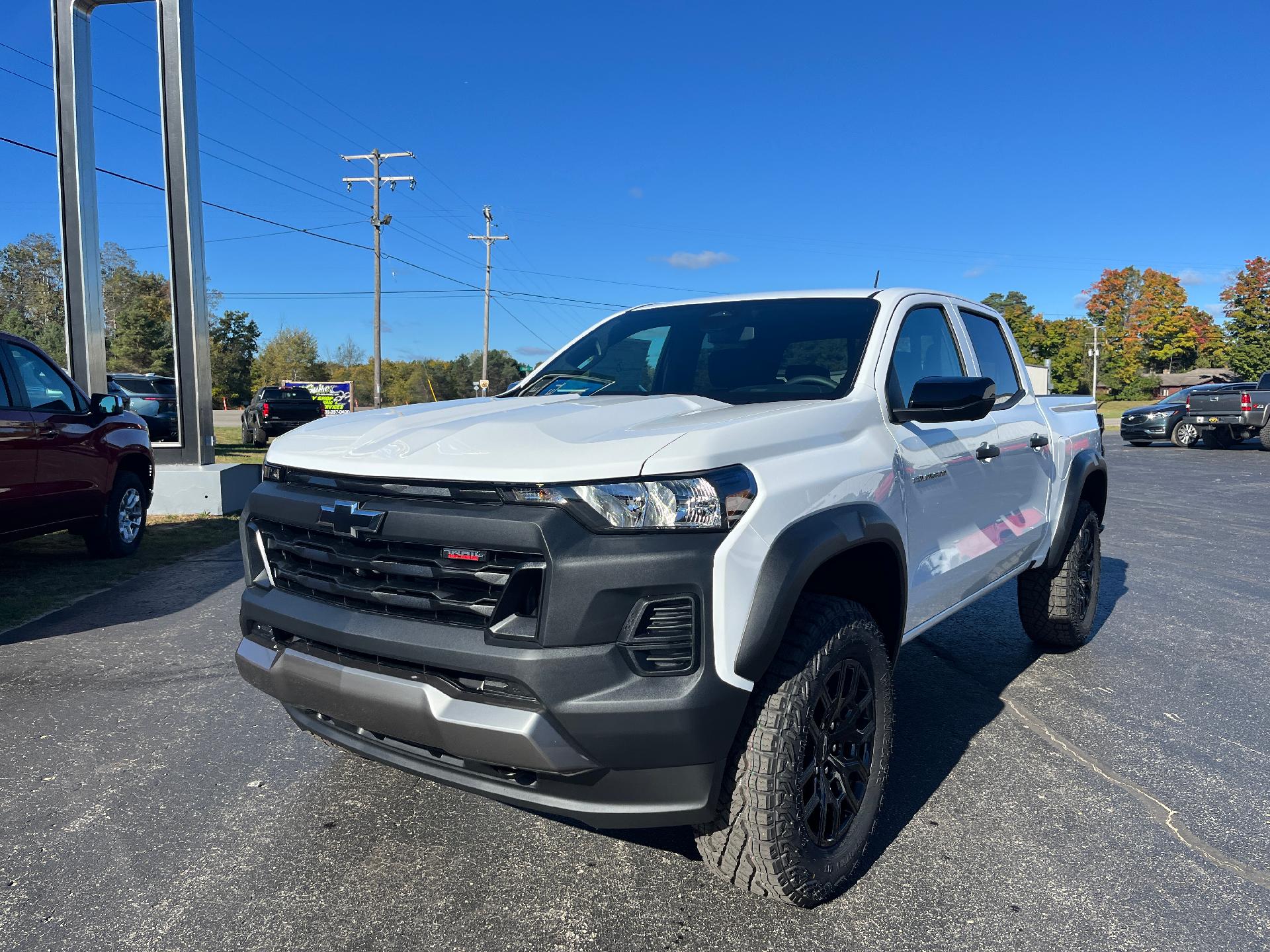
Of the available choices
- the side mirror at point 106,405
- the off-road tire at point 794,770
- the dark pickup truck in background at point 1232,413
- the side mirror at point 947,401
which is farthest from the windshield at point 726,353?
the dark pickup truck in background at point 1232,413

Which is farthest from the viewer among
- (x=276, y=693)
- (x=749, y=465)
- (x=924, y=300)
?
(x=924, y=300)

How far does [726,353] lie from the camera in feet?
12.1

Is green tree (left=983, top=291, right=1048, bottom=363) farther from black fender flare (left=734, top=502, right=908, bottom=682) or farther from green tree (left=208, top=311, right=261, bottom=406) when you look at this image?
black fender flare (left=734, top=502, right=908, bottom=682)

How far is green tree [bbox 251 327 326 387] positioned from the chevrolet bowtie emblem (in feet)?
305

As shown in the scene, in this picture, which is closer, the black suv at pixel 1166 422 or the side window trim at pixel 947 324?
the side window trim at pixel 947 324

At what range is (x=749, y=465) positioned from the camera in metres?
2.35

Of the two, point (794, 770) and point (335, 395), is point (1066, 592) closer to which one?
point (794, 770)

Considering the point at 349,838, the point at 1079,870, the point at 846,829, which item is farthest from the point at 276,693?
the point at 1079,870

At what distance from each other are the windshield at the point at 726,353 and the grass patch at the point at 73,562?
418 cm

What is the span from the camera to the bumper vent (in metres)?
2.15

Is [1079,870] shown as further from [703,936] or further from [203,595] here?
[203,595]

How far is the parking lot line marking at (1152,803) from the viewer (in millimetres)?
2758

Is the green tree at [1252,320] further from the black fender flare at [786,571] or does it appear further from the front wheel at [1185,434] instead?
the black fender flare at [786,571]

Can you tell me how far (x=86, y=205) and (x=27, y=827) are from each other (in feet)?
31.8
